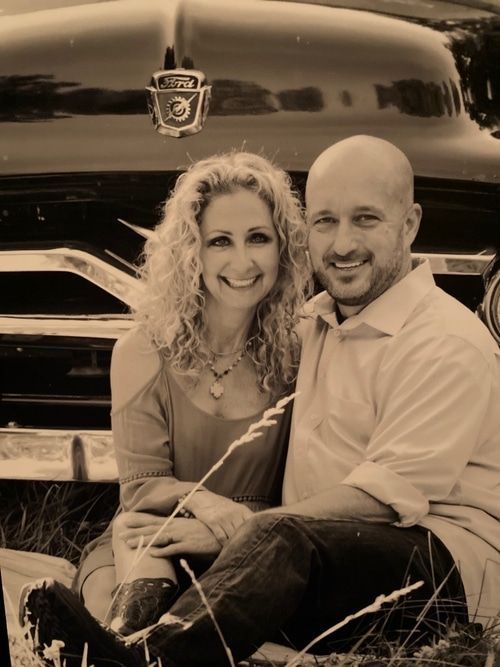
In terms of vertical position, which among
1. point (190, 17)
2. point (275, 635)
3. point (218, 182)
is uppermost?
point (190, 17)

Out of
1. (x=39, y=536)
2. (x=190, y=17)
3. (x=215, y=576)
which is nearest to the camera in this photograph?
(x=215, y=576)

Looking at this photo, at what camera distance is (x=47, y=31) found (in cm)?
172

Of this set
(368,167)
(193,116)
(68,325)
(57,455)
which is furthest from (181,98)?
(57,455)

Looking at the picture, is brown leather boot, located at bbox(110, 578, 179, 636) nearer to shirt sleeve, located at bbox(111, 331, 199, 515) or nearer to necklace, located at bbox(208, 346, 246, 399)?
shirt sleeve, located at bbox(111, 331, 199, 515)

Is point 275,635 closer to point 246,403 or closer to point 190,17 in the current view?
point 246,403

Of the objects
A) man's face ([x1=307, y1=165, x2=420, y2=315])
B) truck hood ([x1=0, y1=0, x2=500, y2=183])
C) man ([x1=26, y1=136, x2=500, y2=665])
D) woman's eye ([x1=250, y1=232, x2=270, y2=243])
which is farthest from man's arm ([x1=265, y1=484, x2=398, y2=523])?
truck hood ([x1=0, y1=0, x2=500, y2=183])

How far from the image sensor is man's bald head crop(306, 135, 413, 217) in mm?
1671

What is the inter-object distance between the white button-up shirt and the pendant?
0.14 m

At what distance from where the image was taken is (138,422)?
1.79m

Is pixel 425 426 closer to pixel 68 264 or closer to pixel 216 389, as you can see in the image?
pixel 216 389

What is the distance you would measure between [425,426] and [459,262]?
295mm

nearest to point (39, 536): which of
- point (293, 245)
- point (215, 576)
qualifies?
point (215, 576)

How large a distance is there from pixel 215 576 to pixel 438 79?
36.4 inches

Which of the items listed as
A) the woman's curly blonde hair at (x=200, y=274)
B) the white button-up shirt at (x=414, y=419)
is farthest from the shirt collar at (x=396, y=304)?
the woman's curly blonde hair at (x=200, y=274)
